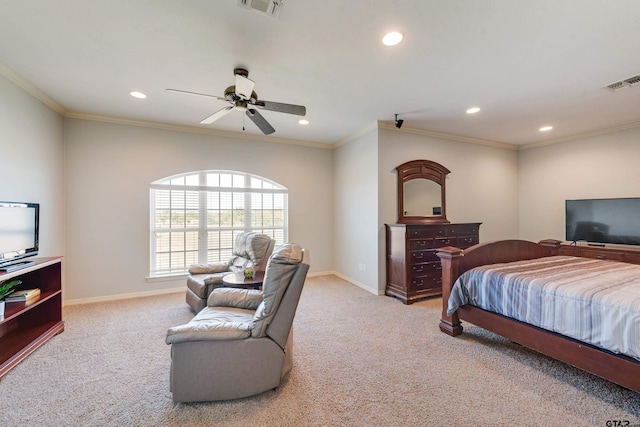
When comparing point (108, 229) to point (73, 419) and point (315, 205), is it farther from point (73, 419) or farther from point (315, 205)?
point (315, 205)

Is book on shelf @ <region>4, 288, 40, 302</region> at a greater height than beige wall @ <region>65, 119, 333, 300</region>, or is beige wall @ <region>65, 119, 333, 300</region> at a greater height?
beige wall @ <region>65, 119, 333, 300</region>

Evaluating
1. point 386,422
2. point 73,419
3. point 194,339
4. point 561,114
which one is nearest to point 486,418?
point 386,422

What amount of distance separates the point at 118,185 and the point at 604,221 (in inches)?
306

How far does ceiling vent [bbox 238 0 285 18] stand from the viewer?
71.7 inches

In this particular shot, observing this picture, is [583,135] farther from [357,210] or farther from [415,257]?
[357,210]

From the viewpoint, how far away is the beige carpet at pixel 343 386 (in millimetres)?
1756

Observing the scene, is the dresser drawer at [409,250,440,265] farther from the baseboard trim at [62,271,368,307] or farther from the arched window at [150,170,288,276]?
the arched window at [150,170,288,276]

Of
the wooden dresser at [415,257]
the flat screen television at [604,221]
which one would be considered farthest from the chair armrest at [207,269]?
the flat screen television at [604,221]

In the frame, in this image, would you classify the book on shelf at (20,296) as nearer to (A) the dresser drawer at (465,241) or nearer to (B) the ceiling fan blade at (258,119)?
(B) the ceiling fan blade at (258,119)

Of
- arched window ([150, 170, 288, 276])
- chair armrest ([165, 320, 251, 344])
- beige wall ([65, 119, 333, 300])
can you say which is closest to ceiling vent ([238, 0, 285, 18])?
chair armrest ([165, 320, 251, 344])

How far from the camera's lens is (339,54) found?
8.17 ft

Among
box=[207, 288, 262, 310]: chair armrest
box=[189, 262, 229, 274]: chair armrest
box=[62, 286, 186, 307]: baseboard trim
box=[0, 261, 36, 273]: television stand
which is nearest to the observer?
box=[0, 261, 36, 273]: television stand

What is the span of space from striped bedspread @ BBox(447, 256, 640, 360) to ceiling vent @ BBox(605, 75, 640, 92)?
78.4 inches

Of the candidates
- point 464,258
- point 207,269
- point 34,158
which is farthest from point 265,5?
point 34,158
